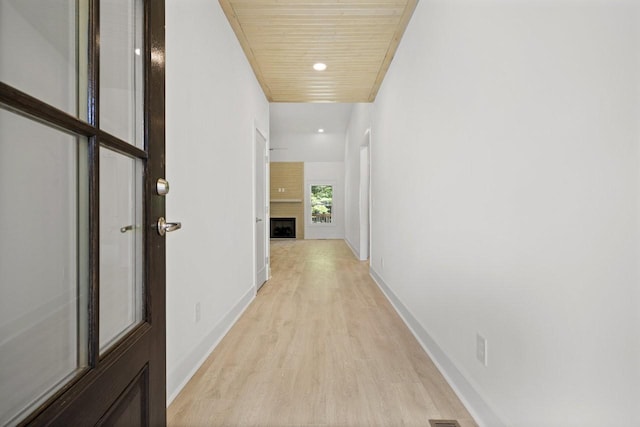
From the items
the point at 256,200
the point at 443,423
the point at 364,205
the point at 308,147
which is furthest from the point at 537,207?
the point at 308,147

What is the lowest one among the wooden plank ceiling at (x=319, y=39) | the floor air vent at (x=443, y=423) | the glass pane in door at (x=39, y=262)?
the floor air vent at (x=443, y=423)

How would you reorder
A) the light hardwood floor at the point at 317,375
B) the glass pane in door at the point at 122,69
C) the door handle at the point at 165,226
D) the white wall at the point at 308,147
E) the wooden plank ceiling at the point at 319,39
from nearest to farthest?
the glass pane in door at the point at 122,69 < the door handle at the point at 165,226 < the light hardwood floor at the point at 317,375 < the wooden plank ceiling at the point at 319,39 < the white wall at the point at 308,147

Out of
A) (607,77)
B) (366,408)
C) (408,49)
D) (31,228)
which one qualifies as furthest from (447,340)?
(408,49)

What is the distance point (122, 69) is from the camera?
898mm

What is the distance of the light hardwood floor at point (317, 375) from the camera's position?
1.64m

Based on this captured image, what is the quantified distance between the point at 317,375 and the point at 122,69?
1.78 meters

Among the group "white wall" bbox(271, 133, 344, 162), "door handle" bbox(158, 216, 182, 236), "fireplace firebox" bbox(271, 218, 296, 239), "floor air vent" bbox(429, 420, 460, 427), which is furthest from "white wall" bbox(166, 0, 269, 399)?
"fireplace firebox" bbox(271, 218, 296, 239)

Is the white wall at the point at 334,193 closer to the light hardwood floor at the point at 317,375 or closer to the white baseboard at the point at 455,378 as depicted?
the light hardwood floor at the point at 317,375

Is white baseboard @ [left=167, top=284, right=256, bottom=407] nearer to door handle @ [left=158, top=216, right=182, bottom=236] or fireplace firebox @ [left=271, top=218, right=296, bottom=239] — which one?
door handle @ [left=158, top=216, right=182, bottom=236]

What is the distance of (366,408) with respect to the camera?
5.54ft

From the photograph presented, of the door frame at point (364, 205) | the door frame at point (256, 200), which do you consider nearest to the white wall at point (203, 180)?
the door frame at point (256, 200)

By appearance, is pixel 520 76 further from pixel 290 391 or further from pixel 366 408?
pixel 290 391

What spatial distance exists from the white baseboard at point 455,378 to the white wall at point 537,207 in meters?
0.01

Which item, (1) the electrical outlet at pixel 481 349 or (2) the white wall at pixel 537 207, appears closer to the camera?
(2) the white wall at pixel 537 207
